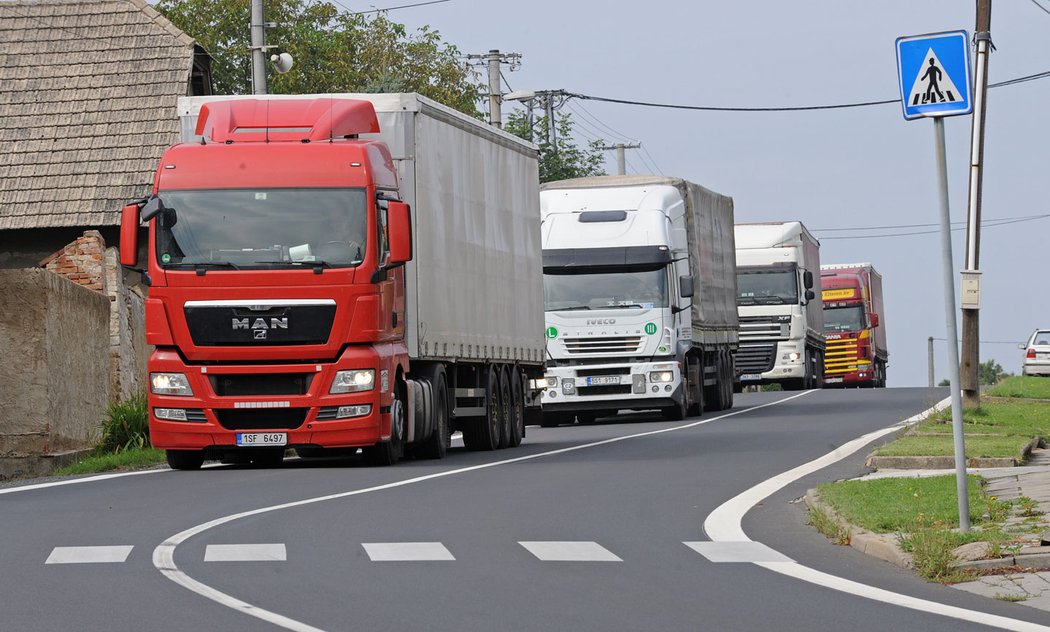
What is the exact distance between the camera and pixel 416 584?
10.2 meters

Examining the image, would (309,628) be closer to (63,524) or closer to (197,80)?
(63,524)

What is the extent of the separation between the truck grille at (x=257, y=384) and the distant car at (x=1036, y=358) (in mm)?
44725

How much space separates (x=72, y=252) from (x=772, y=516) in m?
14.9

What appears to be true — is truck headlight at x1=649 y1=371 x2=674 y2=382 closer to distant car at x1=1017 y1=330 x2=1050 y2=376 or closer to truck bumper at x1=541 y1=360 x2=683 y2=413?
truck bumper at x1=541 y1=360 x2=683 y2=413

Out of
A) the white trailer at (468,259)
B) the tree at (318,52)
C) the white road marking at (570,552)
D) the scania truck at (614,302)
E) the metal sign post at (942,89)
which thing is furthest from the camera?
the tree at (318,52)

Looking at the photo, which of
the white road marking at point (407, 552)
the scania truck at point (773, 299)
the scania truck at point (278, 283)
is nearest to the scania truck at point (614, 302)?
the scania truck at point (278, 283)

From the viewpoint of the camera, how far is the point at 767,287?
148ft

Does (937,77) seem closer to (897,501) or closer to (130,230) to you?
(897,501)

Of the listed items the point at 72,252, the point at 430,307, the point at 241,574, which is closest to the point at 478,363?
the point at 430,307

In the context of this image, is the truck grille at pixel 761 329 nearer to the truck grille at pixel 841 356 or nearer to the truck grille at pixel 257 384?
the truck grille at pixel 841 356

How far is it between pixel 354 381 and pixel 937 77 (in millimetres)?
8573

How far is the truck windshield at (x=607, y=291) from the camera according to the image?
31953 mm

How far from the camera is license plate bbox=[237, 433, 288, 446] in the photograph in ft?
62.8

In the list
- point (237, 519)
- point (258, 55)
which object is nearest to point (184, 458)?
point (237, 519)
